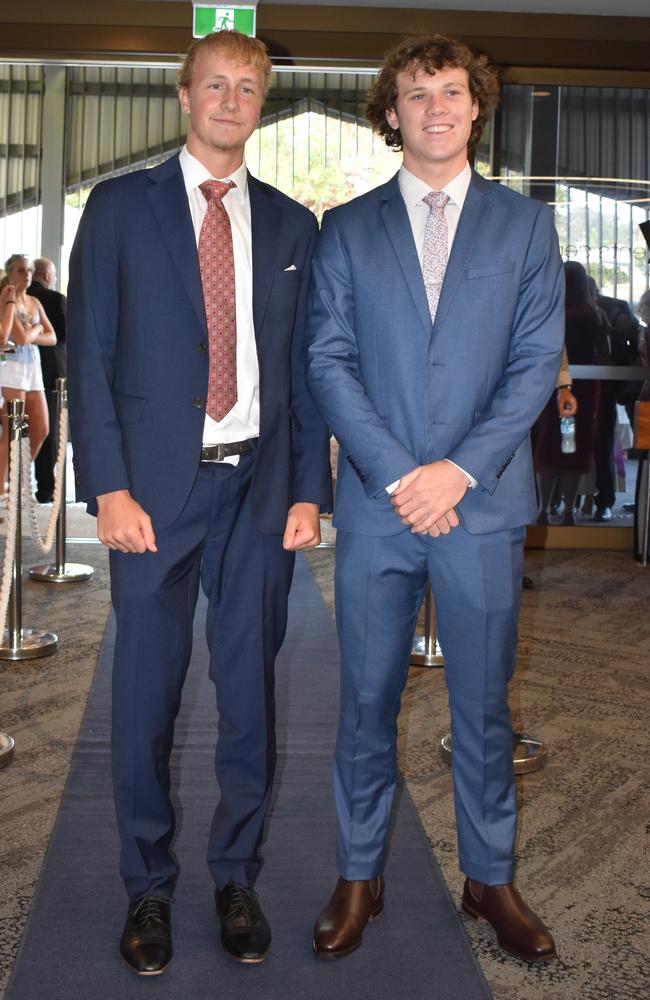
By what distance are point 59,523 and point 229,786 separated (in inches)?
152

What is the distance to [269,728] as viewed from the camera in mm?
2344

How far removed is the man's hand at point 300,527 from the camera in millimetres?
2295

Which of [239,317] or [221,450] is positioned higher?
[239,317]

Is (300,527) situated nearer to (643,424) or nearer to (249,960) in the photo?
(249,960)

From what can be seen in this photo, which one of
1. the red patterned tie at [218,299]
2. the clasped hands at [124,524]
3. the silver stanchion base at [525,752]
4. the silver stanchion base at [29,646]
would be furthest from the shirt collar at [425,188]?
the silver stanchion base at [29,646]

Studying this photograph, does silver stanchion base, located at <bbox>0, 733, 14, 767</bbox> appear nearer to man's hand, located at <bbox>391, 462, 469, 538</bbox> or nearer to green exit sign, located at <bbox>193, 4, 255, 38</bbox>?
man's hand, located at <bbox>391, 462, 469, 538</bbox>

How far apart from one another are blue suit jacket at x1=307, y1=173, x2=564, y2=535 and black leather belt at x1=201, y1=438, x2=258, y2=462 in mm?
191

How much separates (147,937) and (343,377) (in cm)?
116

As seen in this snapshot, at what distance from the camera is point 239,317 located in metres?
2.25

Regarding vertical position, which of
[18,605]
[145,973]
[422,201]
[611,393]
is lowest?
[145,973]

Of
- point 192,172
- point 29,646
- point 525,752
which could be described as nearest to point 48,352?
point 29,646

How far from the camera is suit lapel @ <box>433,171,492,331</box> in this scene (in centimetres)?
218

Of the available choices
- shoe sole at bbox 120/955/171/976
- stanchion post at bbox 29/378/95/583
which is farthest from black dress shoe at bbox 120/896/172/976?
stanchion post at bbox 29/378/95/583

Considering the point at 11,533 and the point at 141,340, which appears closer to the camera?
the point at 141,340
